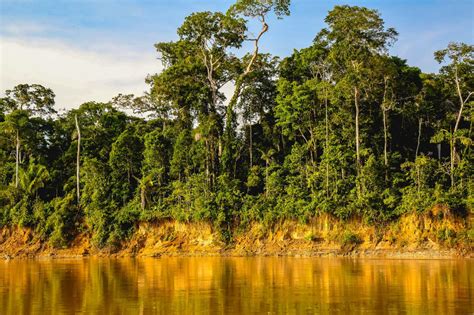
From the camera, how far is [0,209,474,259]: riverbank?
31.3 meters

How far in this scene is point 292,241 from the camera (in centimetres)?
3578

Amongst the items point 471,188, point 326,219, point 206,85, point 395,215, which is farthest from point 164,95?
point 471,188

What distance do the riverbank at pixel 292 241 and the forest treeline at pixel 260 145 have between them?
670 millimetres

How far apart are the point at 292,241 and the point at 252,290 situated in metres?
18.6

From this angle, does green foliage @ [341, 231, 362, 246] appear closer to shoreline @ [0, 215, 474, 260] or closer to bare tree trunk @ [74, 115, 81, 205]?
shoreline @ [0, 215, 474, 260]

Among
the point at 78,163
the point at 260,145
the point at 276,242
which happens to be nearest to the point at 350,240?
the point at 276,242

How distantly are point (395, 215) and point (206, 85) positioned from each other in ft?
59.0

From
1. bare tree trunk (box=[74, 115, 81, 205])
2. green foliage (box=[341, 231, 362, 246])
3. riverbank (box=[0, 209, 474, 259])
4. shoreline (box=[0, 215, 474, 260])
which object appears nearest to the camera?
riverbank (box=[0, 209, 474, 259])

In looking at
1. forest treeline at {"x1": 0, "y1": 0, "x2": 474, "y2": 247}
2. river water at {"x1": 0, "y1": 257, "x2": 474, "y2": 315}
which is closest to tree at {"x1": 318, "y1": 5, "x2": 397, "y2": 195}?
forest treeline at {"x1": 0, "y1": 0, "x2": 474, "y2": 247}

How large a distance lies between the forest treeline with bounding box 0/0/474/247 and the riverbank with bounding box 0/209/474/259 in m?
0.67

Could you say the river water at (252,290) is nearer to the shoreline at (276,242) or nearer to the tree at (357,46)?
the shoreline at (276,242)

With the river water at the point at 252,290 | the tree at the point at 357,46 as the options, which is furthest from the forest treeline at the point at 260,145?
the river water at the point at 252,290

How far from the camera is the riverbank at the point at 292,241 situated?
31.3m

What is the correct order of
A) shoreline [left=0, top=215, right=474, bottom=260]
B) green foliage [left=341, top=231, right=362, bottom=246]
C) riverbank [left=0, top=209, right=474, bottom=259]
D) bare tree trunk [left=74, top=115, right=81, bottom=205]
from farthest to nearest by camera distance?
bare tree trunk [left=74, top=115, right=81, bottom=205] < green foliage [left=341, top=231, right=362, bottom=246] < shoreline [left=0, top=215, right=474, bottom=260] < riverbank [left=0, top=209, right=474, bottom=259]
